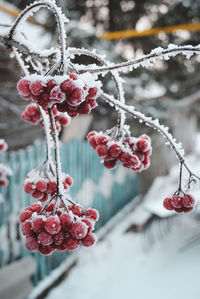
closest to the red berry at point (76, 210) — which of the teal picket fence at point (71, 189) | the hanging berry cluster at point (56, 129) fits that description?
the hanging berry cluster at point (56, 129)

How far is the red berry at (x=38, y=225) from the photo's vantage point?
92cm

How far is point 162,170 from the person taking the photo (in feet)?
26.8

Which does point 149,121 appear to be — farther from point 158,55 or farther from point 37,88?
point 37,88

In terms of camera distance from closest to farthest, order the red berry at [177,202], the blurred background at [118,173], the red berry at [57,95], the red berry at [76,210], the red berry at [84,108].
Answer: the red berry at [57,95], the red berry at [84,108], the red berry at [76,210], the red berry at [177,202], the blurred background at [118,173]

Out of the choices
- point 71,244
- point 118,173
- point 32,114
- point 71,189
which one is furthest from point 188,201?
point 118,173

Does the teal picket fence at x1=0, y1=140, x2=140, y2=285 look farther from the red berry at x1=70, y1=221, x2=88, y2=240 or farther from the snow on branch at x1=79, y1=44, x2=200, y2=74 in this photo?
the snow on branch at x1=79, y1=44, x2=200, y2=74

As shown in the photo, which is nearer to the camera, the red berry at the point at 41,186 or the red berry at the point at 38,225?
the red berry at the point at 38,225

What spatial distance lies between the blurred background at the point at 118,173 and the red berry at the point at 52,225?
2487mm

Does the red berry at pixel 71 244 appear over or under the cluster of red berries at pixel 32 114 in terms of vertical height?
under

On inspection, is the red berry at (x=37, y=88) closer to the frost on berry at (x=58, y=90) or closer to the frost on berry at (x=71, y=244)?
the frost on berry at (x=58, y=90)

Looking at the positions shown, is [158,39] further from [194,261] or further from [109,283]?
[109,283]

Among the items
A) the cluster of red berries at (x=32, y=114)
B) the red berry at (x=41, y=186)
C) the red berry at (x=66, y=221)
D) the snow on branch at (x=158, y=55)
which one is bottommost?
the red berry at (x=66, y=221)

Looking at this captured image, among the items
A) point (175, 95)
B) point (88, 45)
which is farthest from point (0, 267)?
point (175, 95)

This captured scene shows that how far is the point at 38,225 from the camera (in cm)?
92
